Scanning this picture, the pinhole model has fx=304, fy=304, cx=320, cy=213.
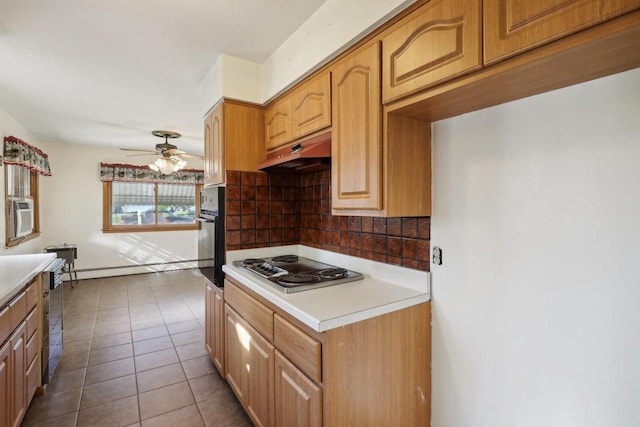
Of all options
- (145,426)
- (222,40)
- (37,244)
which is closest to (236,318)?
(145,426)

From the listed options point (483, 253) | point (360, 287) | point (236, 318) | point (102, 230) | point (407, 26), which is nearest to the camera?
point (407, 26)

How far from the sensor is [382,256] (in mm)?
1750

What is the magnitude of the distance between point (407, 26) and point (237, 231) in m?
1.67

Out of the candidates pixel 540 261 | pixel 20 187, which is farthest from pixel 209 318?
pixel 20 187

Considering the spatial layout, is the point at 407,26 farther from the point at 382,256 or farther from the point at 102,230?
the point at 102,230

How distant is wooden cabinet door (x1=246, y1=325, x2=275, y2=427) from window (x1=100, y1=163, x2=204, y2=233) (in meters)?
4.92

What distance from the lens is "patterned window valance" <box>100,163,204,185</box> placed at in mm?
5301

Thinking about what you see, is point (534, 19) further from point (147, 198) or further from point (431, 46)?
point (147, 198)

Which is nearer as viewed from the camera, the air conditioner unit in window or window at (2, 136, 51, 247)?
window at (2, 136, 51, 247)

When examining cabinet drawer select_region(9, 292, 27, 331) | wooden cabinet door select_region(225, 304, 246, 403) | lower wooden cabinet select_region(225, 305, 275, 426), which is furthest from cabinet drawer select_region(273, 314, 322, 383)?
cabinet drawer select_region(9, 292, 27, 331)

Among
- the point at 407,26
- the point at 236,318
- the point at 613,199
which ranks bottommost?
the point at 236,318

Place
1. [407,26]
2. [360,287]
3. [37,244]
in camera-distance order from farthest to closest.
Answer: [37,244] → [360,287] → [407,26]

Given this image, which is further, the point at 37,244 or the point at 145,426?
the point at 37,244

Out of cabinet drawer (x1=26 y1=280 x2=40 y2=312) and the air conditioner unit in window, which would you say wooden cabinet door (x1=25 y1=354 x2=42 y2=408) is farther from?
the air conditioner unit in window
